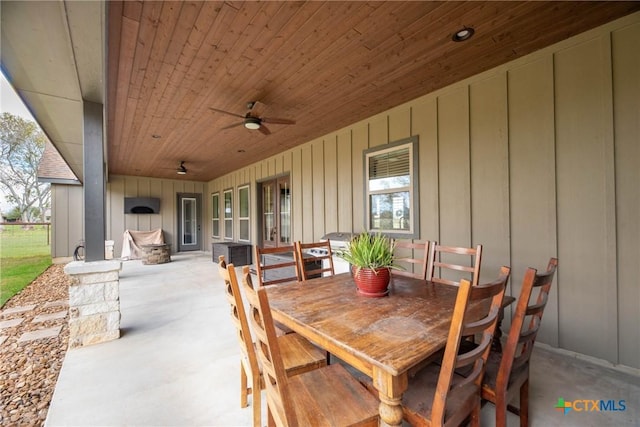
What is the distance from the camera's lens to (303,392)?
127cm

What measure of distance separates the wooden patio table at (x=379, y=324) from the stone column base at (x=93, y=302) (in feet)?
6.94

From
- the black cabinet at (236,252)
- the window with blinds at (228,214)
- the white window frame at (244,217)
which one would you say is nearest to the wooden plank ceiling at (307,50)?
the white window frame at (244,217)

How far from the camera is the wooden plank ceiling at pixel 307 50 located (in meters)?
2.02

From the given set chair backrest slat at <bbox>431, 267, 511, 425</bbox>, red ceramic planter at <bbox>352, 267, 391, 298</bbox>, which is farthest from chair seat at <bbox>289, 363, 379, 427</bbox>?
red ceramic planter at <bbox>352, 267, 391, 298</bbox>

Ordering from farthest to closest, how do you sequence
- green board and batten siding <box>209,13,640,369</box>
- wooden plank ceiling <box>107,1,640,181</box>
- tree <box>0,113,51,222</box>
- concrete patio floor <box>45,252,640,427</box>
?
tree <box>0,113,51,222</box>
green board and batten siding <box>209,13,640,369</box>
wooden plank ceiling <box>107,1,640,181</box>
concrete patio floor <box>45,252,640,427</box>

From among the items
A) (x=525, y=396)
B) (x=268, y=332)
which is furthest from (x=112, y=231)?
(x=525, y=396)

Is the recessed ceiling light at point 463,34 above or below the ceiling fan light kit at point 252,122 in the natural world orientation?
above

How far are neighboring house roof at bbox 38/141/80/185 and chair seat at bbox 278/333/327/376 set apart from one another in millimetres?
9608

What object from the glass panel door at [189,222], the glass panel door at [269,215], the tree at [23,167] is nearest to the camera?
the glass panel door at [269,215]

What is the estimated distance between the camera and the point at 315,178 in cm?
527

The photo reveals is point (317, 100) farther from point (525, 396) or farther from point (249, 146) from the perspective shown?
point (525, 396)

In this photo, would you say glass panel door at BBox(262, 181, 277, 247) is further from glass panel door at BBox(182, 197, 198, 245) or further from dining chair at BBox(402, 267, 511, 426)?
dining chair at BBox(402, 267, 511, 426)

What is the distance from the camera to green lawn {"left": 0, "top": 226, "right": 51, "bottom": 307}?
505 centimetres

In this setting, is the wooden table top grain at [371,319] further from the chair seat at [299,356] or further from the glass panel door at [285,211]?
the glass panel door at [285,211]
